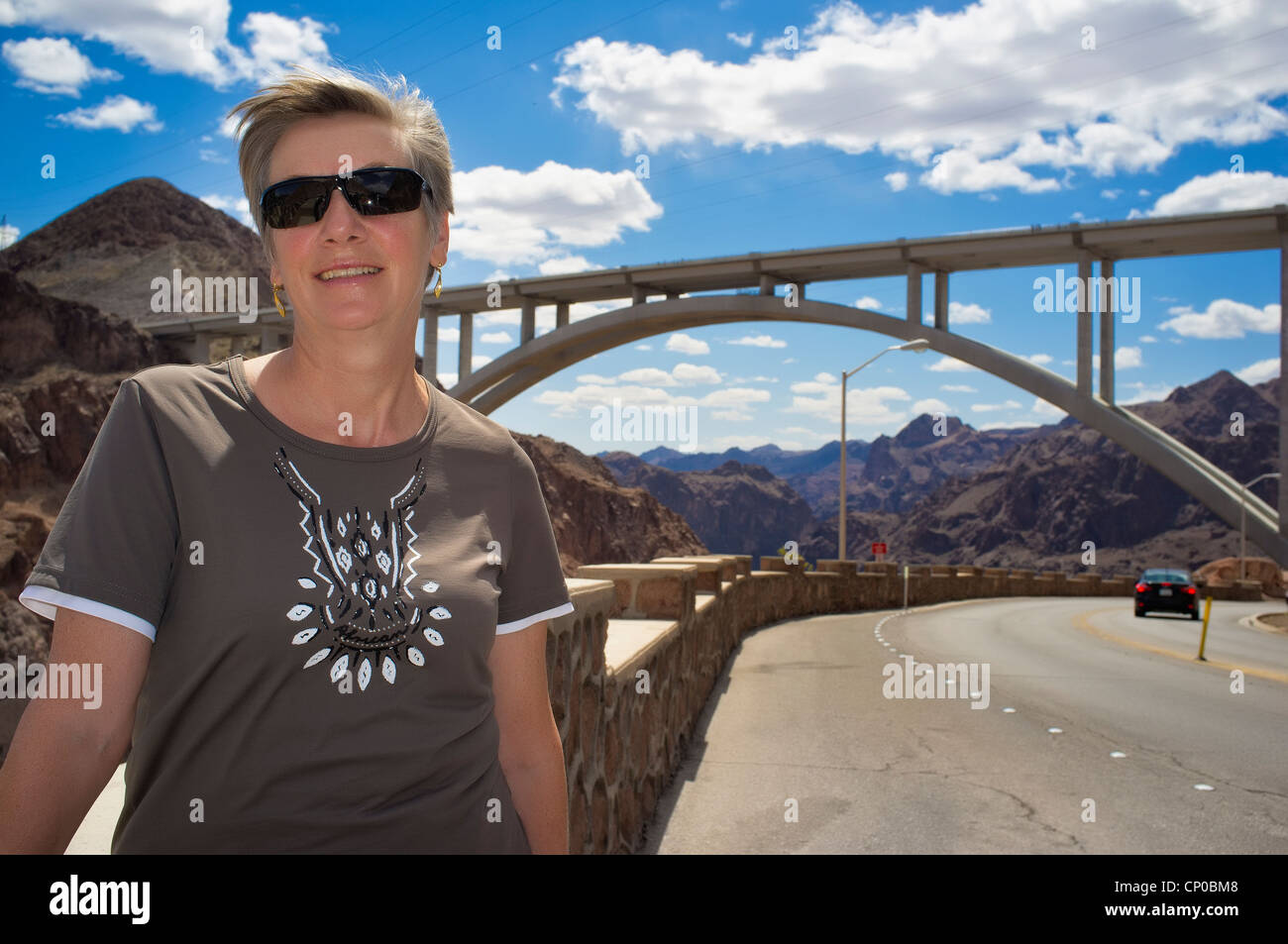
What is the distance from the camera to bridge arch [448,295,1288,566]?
3014cm

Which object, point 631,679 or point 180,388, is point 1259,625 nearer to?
point 631,679

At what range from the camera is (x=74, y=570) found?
3.94 ft

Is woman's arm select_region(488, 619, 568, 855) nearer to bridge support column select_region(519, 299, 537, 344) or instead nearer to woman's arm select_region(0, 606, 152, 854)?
woman's arm select_region(0, 606, 152, 854)

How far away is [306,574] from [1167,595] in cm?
2621

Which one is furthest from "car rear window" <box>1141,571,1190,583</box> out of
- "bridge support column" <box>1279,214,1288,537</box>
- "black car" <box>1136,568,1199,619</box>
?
"bridge support column" <box>1279,214,1288,537</box>

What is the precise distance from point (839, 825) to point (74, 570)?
4.84m

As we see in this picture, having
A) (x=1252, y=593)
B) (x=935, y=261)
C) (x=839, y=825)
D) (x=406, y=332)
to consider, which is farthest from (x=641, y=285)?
(x=406, y=332)

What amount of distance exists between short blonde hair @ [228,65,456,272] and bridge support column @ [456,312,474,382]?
41313 millimetres

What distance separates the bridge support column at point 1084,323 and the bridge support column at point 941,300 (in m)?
4.08

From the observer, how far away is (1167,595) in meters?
23.9

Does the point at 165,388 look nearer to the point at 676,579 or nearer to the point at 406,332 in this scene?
the point at 406,332

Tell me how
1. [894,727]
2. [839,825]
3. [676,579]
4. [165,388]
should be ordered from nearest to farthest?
[165,388] → [839,825] → [676,579] → [894,727]

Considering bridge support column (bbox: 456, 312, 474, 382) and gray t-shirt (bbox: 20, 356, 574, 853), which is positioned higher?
bridge support column (bbox: 456, 312, 474, 382)

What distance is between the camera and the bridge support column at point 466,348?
141 feet
